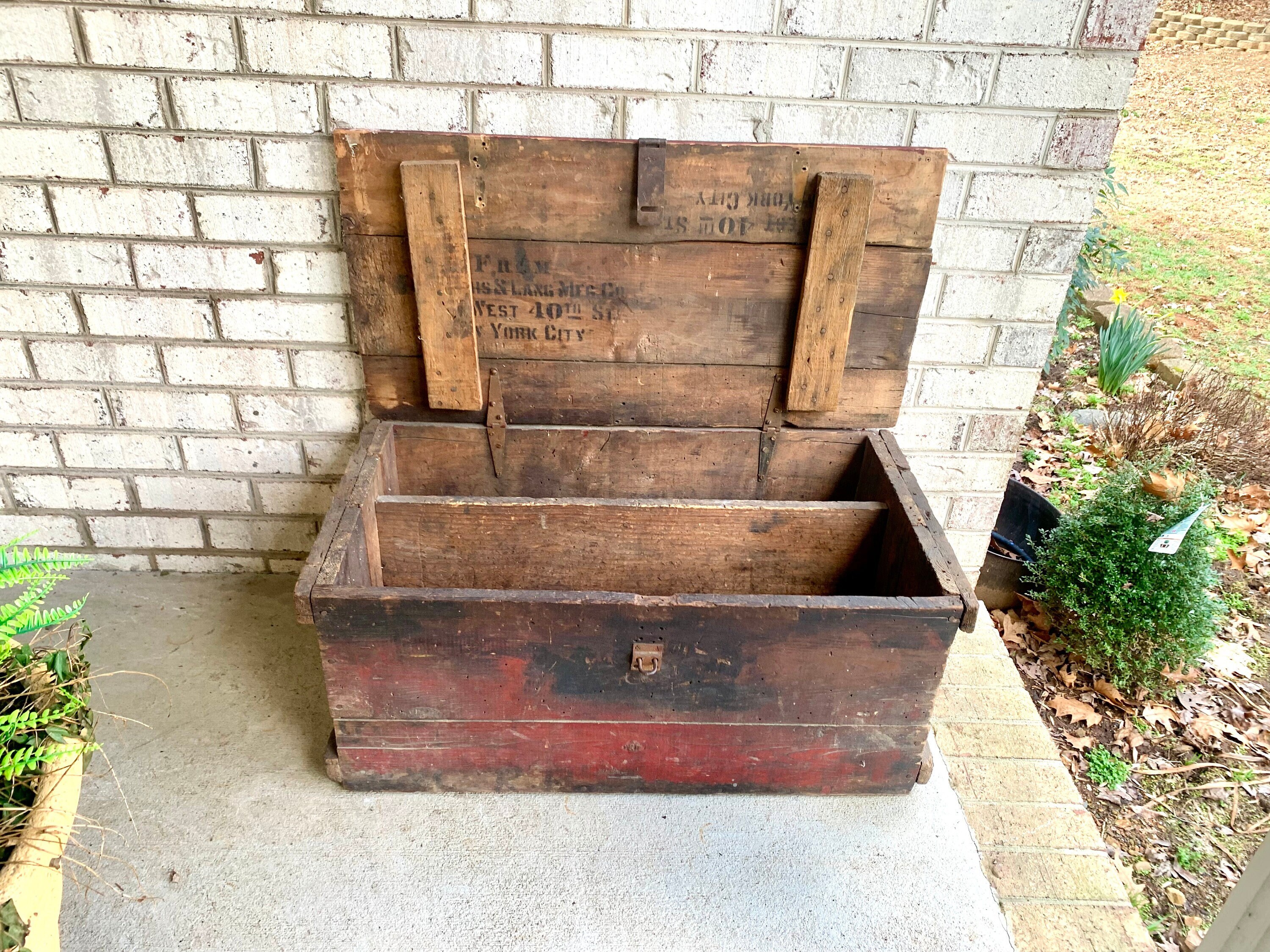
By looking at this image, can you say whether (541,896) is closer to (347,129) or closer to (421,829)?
(421,829)

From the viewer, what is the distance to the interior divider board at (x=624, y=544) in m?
2.23

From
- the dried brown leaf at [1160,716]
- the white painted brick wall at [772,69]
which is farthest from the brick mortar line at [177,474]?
the dried brown leaf at [1160,716]

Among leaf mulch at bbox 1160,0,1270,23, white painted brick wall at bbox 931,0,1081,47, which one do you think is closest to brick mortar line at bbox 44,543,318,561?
white painted brick wall at bbox 931,0,1081,47

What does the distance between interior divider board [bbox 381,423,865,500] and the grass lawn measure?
431 centimetres

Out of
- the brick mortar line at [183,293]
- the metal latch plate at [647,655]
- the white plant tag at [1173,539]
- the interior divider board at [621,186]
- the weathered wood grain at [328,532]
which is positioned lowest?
the white plant tag at [1173,539]

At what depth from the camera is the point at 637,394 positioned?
2.41 metres

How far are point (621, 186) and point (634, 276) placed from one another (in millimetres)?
240

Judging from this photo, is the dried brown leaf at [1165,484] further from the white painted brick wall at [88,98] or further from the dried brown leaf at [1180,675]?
the white painted brick wall at [88,98]

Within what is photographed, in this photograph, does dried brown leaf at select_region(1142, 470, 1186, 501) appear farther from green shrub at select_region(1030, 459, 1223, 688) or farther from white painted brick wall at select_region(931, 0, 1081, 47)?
white painted brick wall at select_region(931, 0, 1081, 47)

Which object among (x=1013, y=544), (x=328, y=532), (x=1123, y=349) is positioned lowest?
(x=1013, y=544)

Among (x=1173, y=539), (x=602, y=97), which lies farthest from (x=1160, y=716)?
(x=602, y=97)

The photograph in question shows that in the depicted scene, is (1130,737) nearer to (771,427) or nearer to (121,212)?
(771,427)

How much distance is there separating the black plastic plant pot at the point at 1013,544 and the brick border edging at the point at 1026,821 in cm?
66

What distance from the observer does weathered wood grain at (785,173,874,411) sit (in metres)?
2.11
